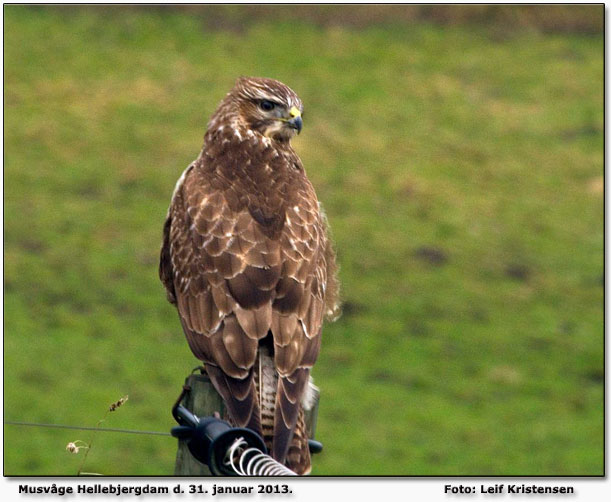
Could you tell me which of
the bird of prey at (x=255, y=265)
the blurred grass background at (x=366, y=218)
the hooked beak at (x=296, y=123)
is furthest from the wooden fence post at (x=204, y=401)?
the blurred grass background at (x=366, y=218)

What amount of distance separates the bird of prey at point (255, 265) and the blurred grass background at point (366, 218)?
905 cm

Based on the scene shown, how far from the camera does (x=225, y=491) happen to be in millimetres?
5910

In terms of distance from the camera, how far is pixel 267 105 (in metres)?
8.48

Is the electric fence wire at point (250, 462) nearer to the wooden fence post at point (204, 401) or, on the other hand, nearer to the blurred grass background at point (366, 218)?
the wooden fence post at point (204, 401)

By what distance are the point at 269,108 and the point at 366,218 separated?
19.6 meters

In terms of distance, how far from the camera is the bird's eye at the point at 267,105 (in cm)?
844

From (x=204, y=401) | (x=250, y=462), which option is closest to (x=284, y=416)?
(x=204, y=401)

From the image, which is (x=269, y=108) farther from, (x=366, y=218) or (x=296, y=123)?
(x=366, y=218)

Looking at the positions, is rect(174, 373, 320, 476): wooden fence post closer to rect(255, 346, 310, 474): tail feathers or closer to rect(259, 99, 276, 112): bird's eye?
rect(255, 346, 310, 474): tail feathers

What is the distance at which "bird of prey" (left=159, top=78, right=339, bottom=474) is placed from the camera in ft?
21.0

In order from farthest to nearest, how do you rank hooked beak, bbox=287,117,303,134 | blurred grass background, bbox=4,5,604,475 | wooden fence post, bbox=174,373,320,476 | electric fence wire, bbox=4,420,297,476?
blurred grass background, bbox=4,5,604,475
hooked beak, bbox=287,117,303,134
wooden fence post, bbox=174,373,320,476
electric fence wire, bbox=4,420,297,476

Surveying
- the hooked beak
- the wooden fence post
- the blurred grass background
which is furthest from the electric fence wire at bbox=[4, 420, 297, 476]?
the blurred grass background

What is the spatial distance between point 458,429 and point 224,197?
40.9 feet

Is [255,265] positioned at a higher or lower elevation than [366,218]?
higher
